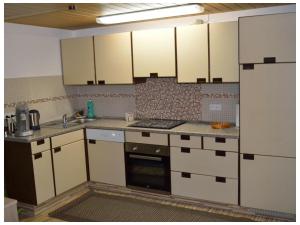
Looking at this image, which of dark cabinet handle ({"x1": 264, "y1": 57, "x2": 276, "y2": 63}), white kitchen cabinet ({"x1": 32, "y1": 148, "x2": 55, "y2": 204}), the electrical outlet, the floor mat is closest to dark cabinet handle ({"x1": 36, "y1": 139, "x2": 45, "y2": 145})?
white kitchen cabinet ({"x1": 32, "y1": 148, "x2": 55, "y2": 204})

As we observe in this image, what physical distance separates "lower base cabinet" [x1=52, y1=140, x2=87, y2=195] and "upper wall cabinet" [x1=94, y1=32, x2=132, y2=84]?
36.6 inches

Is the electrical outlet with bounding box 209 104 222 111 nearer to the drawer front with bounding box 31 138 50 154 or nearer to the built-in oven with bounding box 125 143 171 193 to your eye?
the built-in oven with bounding box 125 143 171 193

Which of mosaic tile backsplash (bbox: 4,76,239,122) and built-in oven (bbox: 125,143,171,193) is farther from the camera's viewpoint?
mosaic tile backsplash (bbox: 4,76,239,122)

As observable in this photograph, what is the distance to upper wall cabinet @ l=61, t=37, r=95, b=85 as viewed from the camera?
445 centimetres

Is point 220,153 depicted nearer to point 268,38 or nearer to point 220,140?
point 220,140

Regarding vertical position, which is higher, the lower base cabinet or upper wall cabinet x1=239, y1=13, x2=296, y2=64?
upper wall cabinet x1=239, y1=13, x2=296, y2=64

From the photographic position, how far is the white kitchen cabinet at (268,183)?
3.20 m

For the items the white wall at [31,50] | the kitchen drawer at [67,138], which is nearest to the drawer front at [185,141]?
the kitchen drawer at [67,138]

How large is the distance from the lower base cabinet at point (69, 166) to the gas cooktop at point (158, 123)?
0.78 meters

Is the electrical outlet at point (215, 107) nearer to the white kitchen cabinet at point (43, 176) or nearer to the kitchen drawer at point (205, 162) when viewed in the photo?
the kitchen drawer at point (205, 162)

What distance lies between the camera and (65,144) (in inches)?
157

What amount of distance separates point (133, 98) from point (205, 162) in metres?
1.51

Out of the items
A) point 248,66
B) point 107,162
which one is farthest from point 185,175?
point 248,66

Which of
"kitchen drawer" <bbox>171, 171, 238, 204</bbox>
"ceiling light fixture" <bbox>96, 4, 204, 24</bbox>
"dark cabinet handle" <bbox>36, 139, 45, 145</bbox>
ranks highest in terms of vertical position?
"ceiling light fixture" <bbox>96, 4, 204, 24</bbox>
